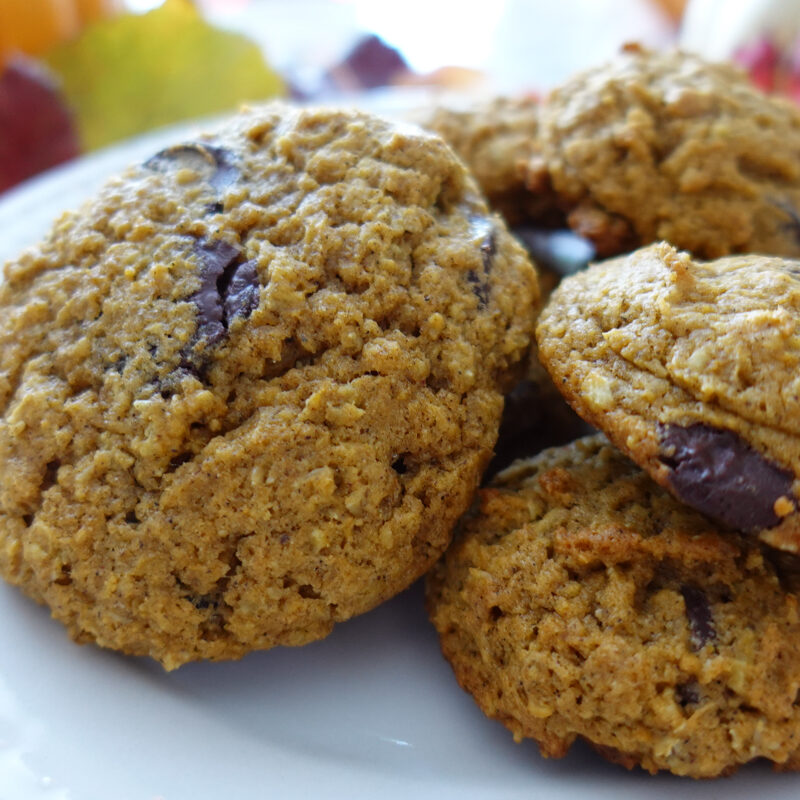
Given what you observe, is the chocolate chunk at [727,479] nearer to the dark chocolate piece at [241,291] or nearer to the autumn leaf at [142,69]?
the dark chocolate piece at [241,291]

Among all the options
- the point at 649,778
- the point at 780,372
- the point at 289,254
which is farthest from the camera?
the point at 289,254

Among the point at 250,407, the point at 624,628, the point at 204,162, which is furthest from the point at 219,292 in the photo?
the point at 624,628

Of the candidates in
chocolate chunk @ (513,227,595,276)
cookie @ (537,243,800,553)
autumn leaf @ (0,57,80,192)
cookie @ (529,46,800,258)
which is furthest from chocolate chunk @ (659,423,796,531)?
autumn leaf @ (0,57,80,192)

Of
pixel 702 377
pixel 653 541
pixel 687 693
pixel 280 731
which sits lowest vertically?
pixel 280 731

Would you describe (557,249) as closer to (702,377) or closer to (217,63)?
(702,377)

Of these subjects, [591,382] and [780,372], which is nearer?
[780,372]

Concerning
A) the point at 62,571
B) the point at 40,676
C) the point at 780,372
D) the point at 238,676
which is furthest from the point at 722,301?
the point at 40,676

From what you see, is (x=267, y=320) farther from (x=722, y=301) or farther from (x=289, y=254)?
(x=722, y=301)
